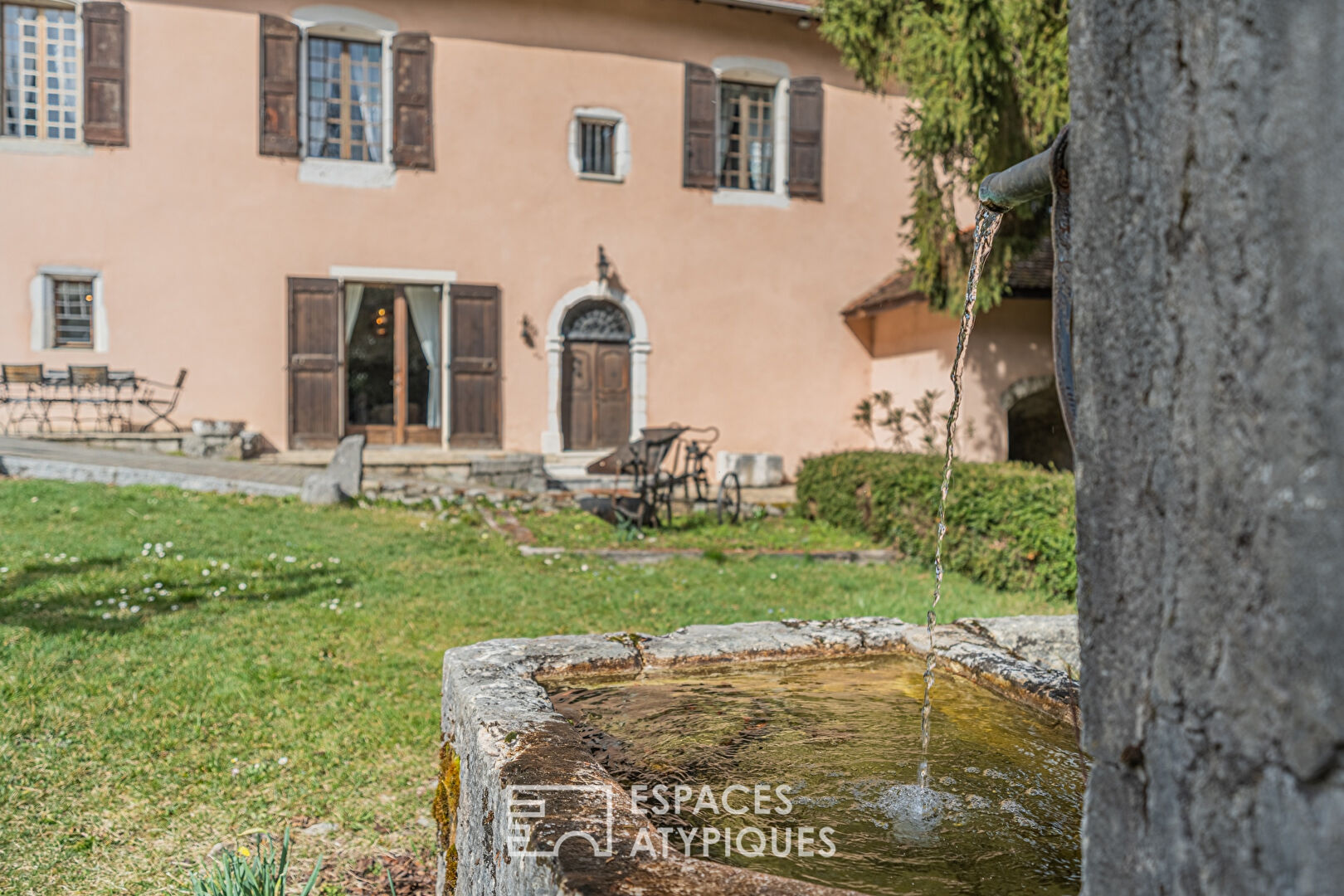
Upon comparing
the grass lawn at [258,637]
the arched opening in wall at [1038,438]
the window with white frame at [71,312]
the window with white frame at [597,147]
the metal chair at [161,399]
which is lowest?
the grass lawn at [258,637]

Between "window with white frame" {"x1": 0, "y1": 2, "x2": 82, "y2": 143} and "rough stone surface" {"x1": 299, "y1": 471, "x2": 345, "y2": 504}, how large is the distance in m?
5.81

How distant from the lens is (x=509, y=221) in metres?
13.0

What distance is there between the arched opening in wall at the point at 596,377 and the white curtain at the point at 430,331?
1.69 m

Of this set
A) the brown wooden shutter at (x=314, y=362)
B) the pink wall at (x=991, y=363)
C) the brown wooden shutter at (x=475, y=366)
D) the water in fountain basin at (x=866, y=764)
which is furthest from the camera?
the brown wooden shutter at (x=475, y=366)

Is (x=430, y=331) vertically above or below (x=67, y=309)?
below

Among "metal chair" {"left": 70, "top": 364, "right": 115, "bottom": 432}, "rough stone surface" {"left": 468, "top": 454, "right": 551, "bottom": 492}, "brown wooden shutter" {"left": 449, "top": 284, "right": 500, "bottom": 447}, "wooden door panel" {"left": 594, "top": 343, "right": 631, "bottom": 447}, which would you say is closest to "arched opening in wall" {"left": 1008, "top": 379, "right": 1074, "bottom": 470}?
"wooden door panel" {"left": 594, "top": 343, "right": 631, "bottom": 447}

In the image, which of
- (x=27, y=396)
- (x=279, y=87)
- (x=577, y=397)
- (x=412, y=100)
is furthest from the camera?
(x=577, y=397)

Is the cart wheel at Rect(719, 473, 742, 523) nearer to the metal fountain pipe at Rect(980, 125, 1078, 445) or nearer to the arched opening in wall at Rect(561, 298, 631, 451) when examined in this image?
the arched opening in wall at Rect(561, 298, 631, 451)

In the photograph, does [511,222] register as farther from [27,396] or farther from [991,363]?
[991,363]

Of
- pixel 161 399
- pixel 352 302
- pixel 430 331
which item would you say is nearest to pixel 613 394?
pixel 430 331

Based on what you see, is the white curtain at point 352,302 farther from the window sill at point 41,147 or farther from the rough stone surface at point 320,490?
the rough stone surface at point 320,490

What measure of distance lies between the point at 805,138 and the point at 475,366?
5504 mm

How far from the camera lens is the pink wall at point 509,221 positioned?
11875mm

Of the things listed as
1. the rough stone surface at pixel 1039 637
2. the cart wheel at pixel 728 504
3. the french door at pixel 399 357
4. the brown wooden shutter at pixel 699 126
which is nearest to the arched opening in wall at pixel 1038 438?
the cart wheel at pixel 728 504
